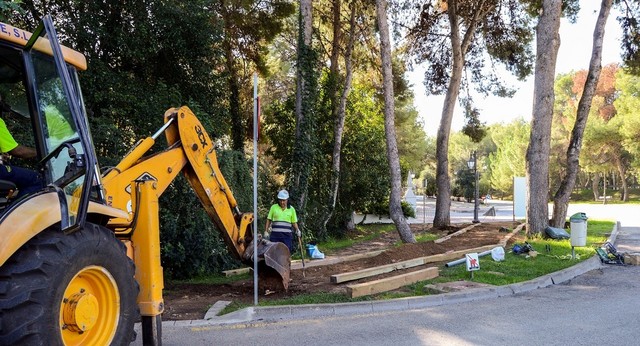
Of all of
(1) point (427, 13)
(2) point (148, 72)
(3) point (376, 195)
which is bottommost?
(3) point (376, 195)

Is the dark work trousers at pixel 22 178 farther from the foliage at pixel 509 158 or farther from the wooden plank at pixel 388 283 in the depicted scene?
the foliage at pixel 509 158

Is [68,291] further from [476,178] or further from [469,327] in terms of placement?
[476,178]

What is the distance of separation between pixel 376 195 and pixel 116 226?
19215 mm

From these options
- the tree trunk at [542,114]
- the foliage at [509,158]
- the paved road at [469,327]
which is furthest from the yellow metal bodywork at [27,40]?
the foliage at [509,158]

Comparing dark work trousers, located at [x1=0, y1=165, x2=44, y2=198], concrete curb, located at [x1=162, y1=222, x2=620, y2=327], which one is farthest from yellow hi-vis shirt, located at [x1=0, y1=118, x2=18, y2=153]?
concrete curb, located at [x1=162, y1=222, x2=620, y2=327]

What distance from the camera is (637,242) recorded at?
15.9m

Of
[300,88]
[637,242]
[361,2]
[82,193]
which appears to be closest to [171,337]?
[82,193]

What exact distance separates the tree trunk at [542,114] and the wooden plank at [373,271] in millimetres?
6099

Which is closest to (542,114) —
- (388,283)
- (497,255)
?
(497,255)

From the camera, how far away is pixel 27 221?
320 centimetres

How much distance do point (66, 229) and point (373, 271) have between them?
6.65 meters

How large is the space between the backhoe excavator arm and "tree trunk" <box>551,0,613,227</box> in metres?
11.9

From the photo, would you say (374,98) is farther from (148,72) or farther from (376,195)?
(148,72)

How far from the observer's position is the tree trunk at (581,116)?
616 inches
